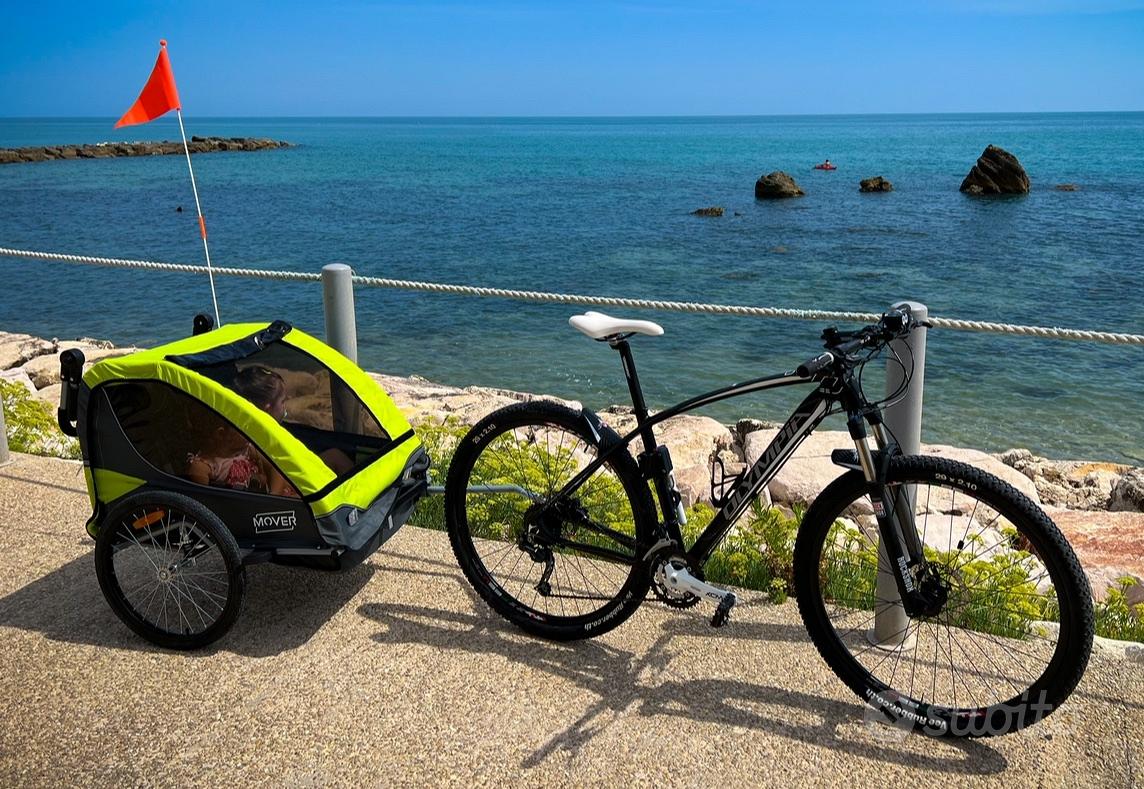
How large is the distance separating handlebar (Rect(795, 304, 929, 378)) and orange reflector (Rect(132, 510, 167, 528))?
7.83 feet

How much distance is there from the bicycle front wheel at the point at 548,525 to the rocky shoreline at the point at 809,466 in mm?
1236

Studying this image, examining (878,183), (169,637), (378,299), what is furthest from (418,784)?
(878,183)

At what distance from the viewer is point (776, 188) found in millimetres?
49656

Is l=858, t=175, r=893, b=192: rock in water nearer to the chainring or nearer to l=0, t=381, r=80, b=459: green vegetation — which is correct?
l=0, t=381, r=80, b=459: green vegetation

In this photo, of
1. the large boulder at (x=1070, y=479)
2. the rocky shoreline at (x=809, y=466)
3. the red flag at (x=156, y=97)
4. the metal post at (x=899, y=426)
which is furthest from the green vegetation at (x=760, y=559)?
the red flag at (x=156, y=97)

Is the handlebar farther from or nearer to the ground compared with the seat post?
farther from the ground

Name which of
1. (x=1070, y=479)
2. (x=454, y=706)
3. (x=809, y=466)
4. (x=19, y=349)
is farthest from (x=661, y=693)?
(x=19, y=349)

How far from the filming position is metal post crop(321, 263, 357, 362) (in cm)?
488

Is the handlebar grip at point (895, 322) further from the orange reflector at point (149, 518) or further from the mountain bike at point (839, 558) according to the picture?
the orange reflector at point (149, 518)

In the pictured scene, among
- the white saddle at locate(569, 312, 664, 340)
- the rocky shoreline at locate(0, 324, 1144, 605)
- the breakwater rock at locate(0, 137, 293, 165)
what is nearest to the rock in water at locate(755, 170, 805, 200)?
the rocky shoreline at locate(0, 324, 1144, 605)

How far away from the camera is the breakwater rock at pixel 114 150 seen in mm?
83000

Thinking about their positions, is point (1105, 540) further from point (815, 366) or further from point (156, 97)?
point (156, 97)

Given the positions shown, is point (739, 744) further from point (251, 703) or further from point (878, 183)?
point (878, 183)

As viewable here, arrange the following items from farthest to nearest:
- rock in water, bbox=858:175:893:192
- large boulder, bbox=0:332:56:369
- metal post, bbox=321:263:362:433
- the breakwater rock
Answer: the breakwater rock
rock in water, bbox=858:175:893:192
large boulder, bbox=0:332:56:369
metal post, bbox=321:263:362:433
